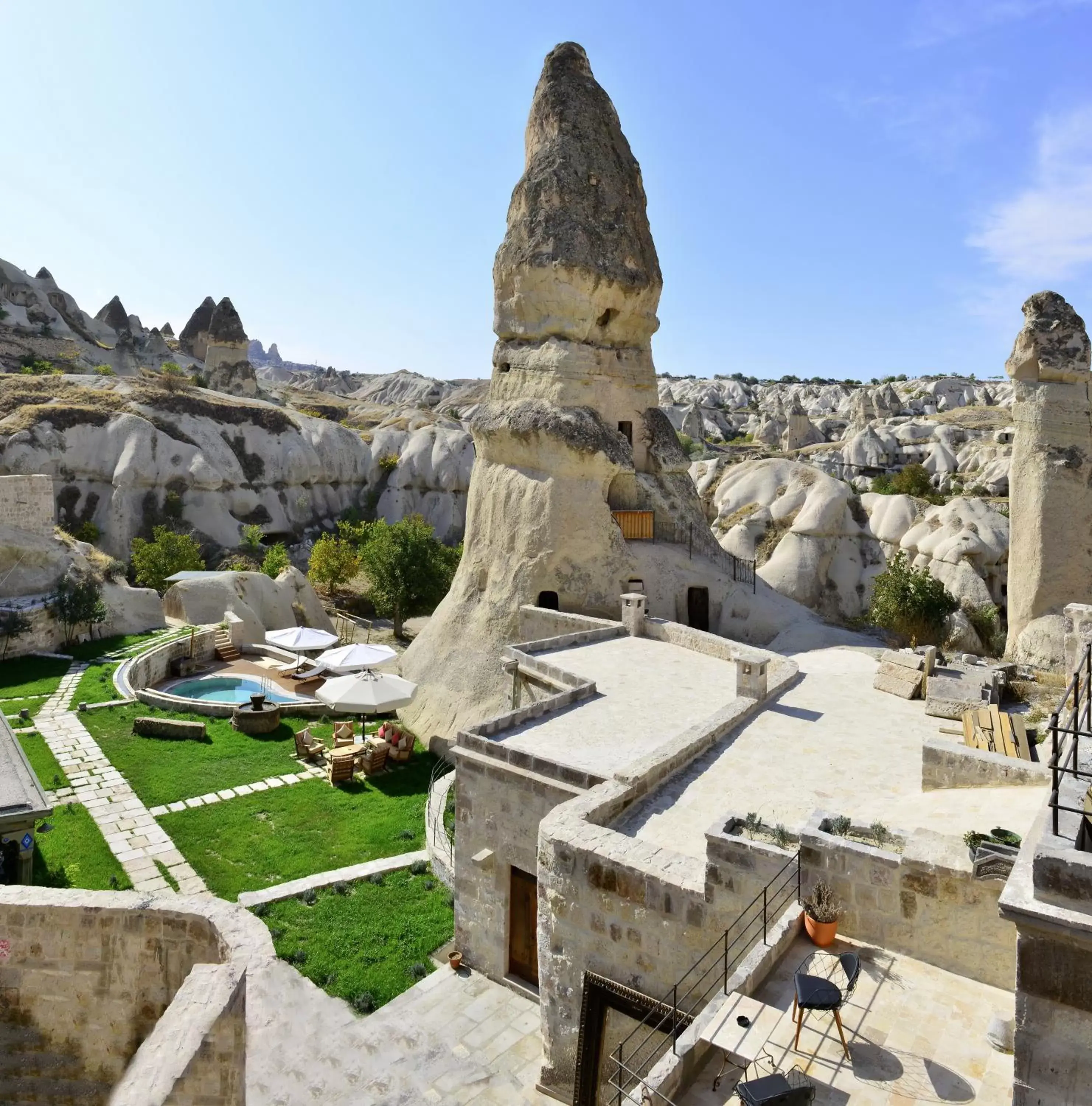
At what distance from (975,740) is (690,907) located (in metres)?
5.33

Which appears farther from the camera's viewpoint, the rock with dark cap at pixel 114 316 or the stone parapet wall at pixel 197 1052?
the rock with dark cap at pixel 114 316

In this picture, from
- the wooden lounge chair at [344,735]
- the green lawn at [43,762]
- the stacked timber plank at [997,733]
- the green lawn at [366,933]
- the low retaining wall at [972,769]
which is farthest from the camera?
the wooden lounge chair at [344,735]

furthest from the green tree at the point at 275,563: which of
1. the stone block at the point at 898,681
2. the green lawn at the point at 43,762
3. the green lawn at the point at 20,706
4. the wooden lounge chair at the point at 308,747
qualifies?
the stone block at the point at 898,681

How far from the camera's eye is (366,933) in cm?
1175

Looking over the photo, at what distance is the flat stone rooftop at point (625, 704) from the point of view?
36.1 ft

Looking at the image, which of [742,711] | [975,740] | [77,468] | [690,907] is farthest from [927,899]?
[77,468]

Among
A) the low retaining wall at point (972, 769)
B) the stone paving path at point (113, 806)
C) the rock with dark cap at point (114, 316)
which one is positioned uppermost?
the rock with dark cap at point (114, 316)

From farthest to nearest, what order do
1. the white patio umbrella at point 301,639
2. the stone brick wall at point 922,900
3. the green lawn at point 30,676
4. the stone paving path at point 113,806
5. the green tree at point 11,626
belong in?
the green tree at point 11,626, the white patio umbrella at point 301,639, the green lawn at point 30,676, the stone paving path at point 113,806, the stone brick wall at point 922,900

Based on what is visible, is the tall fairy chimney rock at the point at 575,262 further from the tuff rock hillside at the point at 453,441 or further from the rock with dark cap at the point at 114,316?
the rock with dark cap at the point at 114,316

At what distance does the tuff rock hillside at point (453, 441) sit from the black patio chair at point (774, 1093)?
764 inches

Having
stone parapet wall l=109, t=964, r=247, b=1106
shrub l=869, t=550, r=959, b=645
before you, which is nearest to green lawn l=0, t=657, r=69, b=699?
stone parapet wall l=109, t=964, r=247, b=1106

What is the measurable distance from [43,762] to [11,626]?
30.5 feet

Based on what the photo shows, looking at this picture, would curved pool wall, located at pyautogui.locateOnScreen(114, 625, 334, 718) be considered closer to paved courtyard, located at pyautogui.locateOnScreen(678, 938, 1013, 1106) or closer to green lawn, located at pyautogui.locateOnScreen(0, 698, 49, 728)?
green lawn, located at pyautogui.locateOnScreen(0, 698, 49, 728)

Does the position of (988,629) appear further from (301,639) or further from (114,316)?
(114,316)
